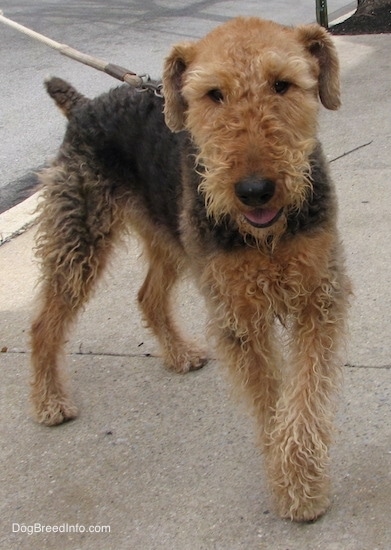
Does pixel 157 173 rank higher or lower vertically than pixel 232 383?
higher

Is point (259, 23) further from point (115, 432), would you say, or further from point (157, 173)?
point (115, 432)

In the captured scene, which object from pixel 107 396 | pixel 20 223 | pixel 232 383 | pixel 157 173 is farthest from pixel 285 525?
pixel 20 223

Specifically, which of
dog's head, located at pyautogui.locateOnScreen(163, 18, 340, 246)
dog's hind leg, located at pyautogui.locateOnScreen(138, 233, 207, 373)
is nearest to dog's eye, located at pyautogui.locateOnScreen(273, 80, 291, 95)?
dog's head, located at pyautogui.locateOnScreen(163, 18, 340, 246)

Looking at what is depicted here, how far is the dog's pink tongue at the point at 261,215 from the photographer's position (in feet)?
8.82

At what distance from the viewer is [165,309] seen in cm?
437

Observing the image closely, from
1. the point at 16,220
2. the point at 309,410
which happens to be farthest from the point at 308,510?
the point at 16,220

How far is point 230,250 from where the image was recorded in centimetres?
302

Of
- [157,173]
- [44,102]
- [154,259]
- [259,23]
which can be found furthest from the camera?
[44,102]

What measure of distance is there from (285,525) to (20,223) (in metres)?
3.46

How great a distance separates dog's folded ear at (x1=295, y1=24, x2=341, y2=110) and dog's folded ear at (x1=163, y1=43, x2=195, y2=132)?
0.47 meters

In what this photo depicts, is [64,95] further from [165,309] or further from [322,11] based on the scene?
[322,11]

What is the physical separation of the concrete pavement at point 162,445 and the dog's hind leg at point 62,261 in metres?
0.15

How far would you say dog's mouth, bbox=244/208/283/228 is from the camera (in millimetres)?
2691

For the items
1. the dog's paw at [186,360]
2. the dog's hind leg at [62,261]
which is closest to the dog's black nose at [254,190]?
the dog's hind leg at [62,261]
